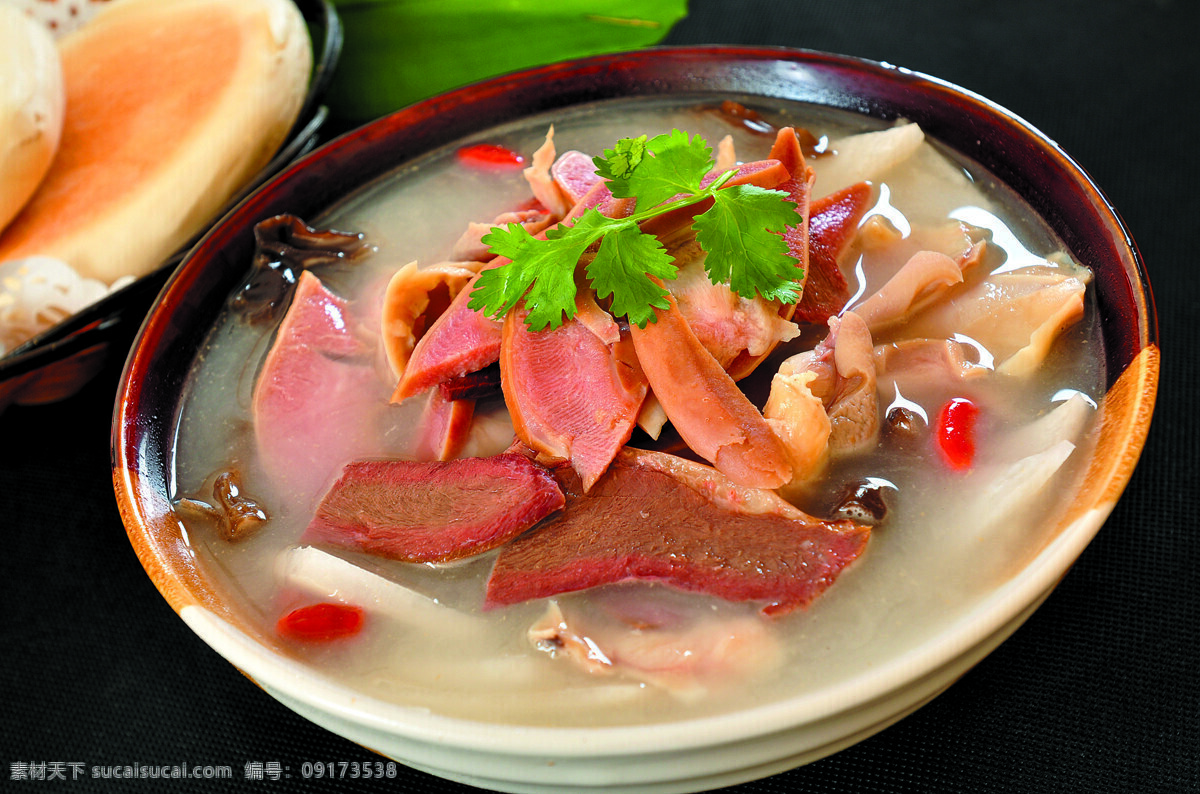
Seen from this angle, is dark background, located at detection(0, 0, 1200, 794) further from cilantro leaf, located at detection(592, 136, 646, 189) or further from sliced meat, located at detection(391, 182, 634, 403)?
cilantro leaf, located at detection(592, 136, 646, 189)

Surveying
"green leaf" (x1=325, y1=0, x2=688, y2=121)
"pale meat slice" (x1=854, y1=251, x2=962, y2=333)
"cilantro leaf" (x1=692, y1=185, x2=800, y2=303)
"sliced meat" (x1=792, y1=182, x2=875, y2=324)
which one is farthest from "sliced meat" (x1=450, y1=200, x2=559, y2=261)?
"green leaf" (x1=325, y1=0, x2=688, y2=121)

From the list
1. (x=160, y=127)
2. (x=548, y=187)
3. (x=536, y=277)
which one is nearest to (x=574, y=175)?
(x=548, y=187)

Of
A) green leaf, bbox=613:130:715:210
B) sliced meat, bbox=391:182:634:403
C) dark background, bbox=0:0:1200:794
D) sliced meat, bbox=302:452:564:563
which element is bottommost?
dark background, bbox=0:0:1200:794

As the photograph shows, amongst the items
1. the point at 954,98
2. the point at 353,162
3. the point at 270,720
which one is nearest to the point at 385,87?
the point at 353,162

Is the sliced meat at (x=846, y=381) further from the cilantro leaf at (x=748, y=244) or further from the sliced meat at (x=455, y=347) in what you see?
the sliced meat at (x=455, y=347)

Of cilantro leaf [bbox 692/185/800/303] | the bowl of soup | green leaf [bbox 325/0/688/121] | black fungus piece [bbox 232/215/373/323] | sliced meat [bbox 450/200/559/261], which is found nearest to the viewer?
the bowl of soup

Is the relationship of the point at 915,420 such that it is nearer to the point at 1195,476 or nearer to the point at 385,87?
A: the point at 1195,476

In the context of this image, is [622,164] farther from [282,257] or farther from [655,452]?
[282,257]
